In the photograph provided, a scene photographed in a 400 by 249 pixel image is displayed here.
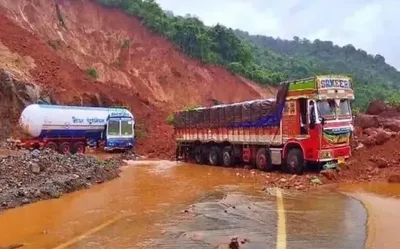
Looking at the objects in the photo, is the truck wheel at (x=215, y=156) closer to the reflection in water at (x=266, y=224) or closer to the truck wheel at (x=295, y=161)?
→ the truck wheel at (x=295, y=161)

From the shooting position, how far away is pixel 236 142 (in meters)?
22.0

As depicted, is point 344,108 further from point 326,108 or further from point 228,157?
point 228,157

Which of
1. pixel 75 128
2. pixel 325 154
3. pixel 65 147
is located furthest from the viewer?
pixel 75 128

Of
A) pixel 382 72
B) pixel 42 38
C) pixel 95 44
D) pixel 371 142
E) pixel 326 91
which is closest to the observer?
pixel 326 91

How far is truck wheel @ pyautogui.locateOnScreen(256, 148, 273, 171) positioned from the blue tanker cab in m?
14.8

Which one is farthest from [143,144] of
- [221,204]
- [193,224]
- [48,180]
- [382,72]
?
[382,72]

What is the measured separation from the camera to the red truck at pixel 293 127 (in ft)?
55.9

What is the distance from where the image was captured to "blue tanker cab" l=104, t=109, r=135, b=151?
108 feet

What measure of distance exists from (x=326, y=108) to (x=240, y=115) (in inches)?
200

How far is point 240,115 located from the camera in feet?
70.8

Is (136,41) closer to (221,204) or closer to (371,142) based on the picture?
(371,142)

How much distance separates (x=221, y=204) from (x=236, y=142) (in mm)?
10048

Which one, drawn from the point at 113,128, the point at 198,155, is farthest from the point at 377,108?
the point at 113,128

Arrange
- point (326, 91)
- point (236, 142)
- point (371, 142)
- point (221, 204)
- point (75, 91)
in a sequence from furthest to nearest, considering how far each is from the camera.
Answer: point (75, 91), point (236, 142), point (371, 142), point (326, 91), point (221, 204)
